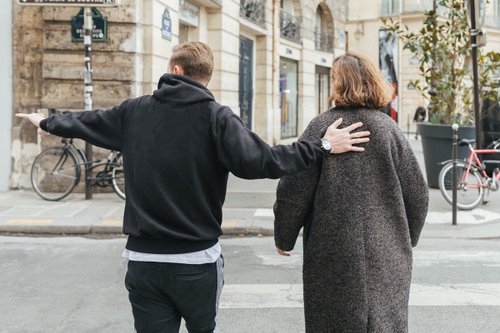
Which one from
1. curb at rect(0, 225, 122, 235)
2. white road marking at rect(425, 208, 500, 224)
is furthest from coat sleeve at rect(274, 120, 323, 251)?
white road marking at rect(425, 208, 500, 224)

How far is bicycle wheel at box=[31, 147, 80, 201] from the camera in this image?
32.3 ft

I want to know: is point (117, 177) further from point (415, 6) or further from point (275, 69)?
point (415, 6)

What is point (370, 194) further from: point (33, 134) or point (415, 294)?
point (33, 134)

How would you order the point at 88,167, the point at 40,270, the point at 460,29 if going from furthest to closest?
the point at 460,29 → the point at 88,167 → the point at 40,270

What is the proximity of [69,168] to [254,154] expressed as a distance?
7891 mm

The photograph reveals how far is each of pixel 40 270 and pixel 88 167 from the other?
404 centimetres

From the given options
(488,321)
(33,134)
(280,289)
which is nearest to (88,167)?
(33,134)

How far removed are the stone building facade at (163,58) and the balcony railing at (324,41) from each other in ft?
3.27

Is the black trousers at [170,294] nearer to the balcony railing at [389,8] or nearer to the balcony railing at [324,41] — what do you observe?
the balcony railing at [324,41]

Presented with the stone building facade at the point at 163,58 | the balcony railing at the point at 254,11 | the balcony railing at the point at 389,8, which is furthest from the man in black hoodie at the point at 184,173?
the balcony railing at the point at 389,8

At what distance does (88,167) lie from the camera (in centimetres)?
994

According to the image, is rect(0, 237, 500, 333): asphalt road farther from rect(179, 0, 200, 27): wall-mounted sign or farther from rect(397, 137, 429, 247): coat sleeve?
rect(179, 0, 200, 27): wall-mounted sign

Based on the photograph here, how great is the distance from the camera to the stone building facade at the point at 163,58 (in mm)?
10633

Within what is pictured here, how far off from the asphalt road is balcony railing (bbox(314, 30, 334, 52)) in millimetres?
18666
